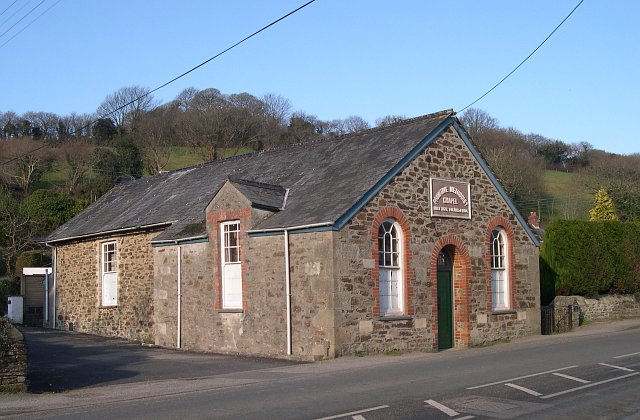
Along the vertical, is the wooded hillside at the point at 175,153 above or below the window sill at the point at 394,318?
above

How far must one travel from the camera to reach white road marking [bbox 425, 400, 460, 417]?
10172 millimetres

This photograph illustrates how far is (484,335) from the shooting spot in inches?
876

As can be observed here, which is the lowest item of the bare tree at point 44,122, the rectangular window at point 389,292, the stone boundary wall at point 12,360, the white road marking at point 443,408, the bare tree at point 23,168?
the white road marking at point 443,408

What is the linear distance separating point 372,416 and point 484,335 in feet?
42.5

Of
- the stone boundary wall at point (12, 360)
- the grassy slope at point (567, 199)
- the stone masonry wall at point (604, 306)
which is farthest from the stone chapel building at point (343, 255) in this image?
the grassy slope at point (567, 199)

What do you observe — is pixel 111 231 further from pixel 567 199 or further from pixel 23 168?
pixel 567 199

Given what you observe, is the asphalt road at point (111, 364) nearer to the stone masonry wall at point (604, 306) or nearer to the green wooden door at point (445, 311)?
the green wooden door at point (445, 311)

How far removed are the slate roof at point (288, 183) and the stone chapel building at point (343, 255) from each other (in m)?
0.06

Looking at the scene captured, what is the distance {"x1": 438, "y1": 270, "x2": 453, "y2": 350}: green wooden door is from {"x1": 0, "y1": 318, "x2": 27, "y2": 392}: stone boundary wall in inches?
463

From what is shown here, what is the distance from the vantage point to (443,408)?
10.6m

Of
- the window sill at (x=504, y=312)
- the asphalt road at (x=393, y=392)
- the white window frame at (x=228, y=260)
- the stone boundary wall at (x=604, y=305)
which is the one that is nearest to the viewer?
the asphalt road at (x=393, y=392)

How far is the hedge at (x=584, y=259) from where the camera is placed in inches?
1214

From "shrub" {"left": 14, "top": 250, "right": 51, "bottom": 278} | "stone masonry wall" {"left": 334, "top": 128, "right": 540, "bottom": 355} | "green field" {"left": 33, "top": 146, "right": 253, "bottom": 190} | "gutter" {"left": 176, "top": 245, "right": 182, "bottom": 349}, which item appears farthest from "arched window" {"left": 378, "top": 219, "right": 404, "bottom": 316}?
"green field" {"left": 33, "top": 146, "right": 253, "bottom": 190}

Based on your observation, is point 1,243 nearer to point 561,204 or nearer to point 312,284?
point 312,284
